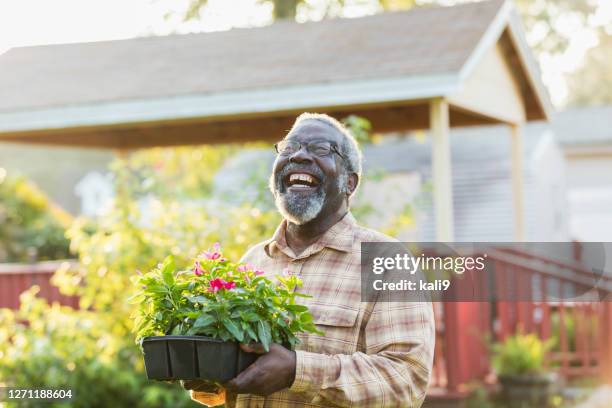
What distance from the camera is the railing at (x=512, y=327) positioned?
8516 millimetres

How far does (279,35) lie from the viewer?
10.7 m

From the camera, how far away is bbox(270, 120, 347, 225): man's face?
307 cm

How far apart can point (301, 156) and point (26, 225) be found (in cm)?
1540

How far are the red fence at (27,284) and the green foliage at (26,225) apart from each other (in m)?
4.78

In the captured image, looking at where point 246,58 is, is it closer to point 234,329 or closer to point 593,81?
point 234,329

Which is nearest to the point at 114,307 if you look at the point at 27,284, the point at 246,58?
the point at 27,284

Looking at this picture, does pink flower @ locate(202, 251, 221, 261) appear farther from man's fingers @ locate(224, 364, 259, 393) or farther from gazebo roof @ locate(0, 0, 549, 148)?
gazebo roof @ locate(0, 0, 549, 148)

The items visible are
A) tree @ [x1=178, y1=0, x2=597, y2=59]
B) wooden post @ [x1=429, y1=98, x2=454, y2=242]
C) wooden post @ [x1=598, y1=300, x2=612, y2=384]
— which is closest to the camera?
wooden post @ [x1=429, y1=98, x2=454, y2=242]

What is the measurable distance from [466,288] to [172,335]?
572 cm

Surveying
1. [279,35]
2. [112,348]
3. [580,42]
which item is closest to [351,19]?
[279,35]

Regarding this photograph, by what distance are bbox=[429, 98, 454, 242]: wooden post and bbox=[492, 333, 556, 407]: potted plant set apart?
1.41m

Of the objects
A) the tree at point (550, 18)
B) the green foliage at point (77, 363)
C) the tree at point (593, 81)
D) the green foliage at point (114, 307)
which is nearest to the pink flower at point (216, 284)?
the green foliage at point (114, 307)

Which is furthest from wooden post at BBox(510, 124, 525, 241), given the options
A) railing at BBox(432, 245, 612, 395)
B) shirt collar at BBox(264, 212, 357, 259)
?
shirt collar at BBox(264, 212, 357, 259)

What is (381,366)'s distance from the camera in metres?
2.78
